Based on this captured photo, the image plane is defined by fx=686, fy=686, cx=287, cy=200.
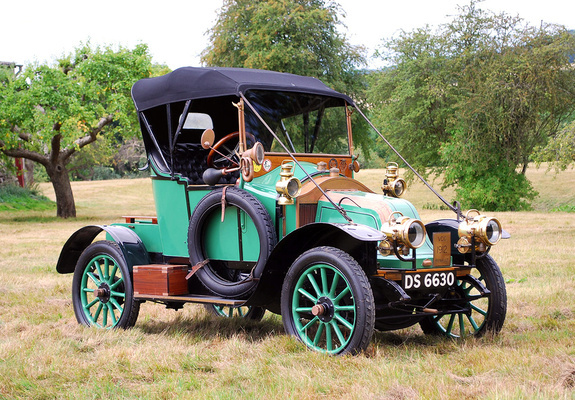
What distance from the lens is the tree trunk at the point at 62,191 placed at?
26.0 metres

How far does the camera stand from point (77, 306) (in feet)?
22.6

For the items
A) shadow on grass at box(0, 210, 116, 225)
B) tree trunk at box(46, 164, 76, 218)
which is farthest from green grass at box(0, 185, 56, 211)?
tree trunk at box(46, 164, 76, 218)

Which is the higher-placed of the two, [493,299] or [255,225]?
[255,225]

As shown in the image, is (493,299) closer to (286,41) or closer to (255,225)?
(255,225)

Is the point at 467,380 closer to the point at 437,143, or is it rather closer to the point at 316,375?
the point at 316,375

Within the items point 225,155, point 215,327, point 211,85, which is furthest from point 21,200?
point 211,85

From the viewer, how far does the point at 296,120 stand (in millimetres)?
6742

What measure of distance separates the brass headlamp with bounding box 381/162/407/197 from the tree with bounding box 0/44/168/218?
17941 millimetres

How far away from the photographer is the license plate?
197 inches

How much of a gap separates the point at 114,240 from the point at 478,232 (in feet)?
11.4

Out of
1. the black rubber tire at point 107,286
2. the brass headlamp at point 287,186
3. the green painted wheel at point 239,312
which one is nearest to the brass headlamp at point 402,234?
the brass headlamp at point 287,186

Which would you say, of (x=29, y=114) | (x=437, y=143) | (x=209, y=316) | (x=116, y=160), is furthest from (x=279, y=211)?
(x=116, y=160)

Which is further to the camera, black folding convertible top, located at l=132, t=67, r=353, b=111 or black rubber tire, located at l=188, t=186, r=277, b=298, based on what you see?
black folding convertible top, located at l=132, t=67, r=353, b=111

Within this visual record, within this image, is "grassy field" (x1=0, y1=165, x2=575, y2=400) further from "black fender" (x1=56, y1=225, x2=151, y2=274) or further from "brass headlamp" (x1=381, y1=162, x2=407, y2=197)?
"brass headlamp" (x1=381, y1=162, x2=407, y2=197)
